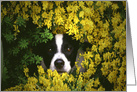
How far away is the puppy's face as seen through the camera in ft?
7.77

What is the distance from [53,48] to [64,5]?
0.47m

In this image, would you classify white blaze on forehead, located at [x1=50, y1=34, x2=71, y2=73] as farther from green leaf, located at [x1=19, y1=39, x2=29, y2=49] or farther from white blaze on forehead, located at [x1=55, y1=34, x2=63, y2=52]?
green leaf, located at [x1=19, y1=39, x2=29, y2=49]

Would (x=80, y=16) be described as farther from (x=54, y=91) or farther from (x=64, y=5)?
(x=54, y=91)

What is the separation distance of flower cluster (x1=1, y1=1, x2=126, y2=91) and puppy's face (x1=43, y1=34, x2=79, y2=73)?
70 millimetres

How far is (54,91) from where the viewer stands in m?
2.42

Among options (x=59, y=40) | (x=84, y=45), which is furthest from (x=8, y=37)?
(x=84, y=45)

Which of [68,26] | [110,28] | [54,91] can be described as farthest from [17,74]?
[110,28]

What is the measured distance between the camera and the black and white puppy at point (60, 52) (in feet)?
7.77

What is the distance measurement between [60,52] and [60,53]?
10 mm

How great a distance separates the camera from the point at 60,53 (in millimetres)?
2383

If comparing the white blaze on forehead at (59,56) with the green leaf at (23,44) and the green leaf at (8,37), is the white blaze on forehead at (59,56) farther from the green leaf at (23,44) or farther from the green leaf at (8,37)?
the green leaf at (8,37)

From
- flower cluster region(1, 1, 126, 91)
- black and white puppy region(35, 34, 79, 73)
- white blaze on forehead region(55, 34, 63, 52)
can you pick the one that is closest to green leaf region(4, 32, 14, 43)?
flower cluster region(1, 1, 126, 91)

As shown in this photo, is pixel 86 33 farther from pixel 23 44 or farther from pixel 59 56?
pixel 23 44

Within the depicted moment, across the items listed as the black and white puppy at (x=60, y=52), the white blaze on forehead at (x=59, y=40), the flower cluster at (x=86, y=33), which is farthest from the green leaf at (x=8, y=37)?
the white blaze on forehead at (x=59, y=40)
